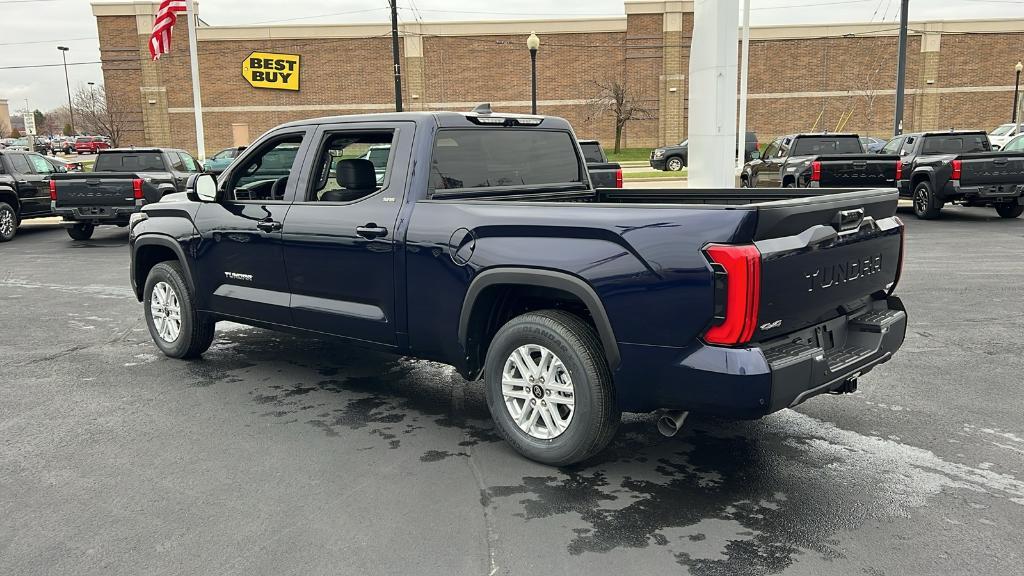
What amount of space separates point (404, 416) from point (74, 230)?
549 inches

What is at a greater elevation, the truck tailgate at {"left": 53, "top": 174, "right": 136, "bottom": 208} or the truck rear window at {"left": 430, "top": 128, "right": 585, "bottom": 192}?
the truck rear window at {"left": 430, "top": 128, "right": 585, "bottom": 192}

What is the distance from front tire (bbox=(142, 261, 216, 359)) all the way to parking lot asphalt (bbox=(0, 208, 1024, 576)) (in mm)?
209

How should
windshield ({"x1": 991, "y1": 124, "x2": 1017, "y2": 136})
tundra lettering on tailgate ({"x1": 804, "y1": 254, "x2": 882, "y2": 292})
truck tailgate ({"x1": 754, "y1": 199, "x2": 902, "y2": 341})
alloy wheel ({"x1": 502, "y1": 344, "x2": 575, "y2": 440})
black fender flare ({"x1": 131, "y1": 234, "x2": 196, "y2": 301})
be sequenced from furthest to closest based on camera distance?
1. windshield ({"x1": 991, "y1": 124, "x2": 1017, "y2": 136})
2. black fender flare ({"x1": 131, "y1": 234, "x2": 196, "y2": 301})
3. alloy wheel ({"x1": 502, "y1": 344, "x2": 575, "y2": 440})
4. tundra lettering on tailgate ({"x1": 804, "y1": 254, "x2": 882, "y2": 292})
5. truck tailgate ({"x1": 754, "y1": 199, "x2": 902, "y2": 341})

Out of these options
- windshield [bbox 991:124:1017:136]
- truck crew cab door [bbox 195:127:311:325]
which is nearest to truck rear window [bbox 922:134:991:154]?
truck crew cab door [bbox 195:127:311:325]

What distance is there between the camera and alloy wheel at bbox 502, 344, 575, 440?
4.38 metres

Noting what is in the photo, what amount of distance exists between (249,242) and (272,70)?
43.4 metres

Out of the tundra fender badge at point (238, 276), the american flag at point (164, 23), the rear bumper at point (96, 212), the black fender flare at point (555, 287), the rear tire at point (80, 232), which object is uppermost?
the american flag at point (164, 23)

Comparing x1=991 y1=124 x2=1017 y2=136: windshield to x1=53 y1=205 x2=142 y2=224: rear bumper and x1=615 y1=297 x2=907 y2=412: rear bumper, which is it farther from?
x1=615 y1=297 x2=907 y2=412: rear bumper

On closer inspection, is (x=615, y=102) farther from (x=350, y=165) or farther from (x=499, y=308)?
(x=499, y=308)

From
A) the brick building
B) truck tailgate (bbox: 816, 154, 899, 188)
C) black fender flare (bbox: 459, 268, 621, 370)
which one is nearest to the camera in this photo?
black fender flare (bbox: 459, 268, 621, 370)

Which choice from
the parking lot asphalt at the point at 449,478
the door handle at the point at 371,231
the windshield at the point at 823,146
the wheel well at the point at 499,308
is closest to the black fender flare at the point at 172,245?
the parking lot asphalt at the point at 449,478

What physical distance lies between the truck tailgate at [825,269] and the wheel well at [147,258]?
5108 millimetres

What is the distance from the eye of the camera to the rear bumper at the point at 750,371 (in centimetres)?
366

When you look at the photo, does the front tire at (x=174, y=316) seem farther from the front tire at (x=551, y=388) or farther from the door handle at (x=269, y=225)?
the front tire at (x=551, y=388)
